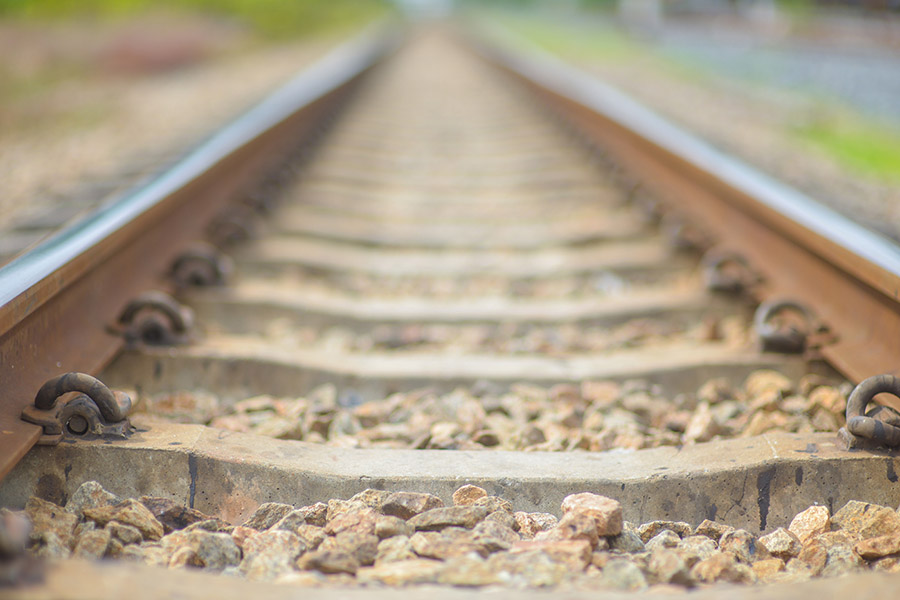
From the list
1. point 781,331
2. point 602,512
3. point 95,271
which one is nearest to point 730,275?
point 781,331

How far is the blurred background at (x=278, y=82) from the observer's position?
16.8ft

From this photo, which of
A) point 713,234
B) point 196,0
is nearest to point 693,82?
point 713,234

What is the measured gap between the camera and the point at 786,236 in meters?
2.68

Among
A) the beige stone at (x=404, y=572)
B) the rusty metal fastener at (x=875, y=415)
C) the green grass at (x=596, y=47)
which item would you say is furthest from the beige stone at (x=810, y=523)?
the green grass at (x=596, y=47)

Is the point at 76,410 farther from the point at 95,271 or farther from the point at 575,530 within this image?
the point at 575,530

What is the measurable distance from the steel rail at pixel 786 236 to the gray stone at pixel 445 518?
1.06 m

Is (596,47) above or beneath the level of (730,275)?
above

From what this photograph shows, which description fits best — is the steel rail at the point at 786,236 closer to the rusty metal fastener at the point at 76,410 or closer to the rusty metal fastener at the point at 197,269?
the rusty metal fastener at the point at 76,410

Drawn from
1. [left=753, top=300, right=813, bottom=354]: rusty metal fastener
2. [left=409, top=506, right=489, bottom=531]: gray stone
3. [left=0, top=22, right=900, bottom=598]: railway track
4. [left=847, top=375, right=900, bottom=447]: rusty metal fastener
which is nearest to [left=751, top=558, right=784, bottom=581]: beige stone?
[left=0, top=22, right=900, bottom=598]: railway track

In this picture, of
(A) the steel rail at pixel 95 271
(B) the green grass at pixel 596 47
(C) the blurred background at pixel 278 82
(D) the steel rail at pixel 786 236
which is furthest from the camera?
(B) the green grass at pixel 596 47

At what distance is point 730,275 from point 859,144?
4737mm

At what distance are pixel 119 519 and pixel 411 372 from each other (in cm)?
93

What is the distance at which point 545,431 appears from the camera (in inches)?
76.8

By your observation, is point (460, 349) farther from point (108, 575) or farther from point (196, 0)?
point (196, 0)
